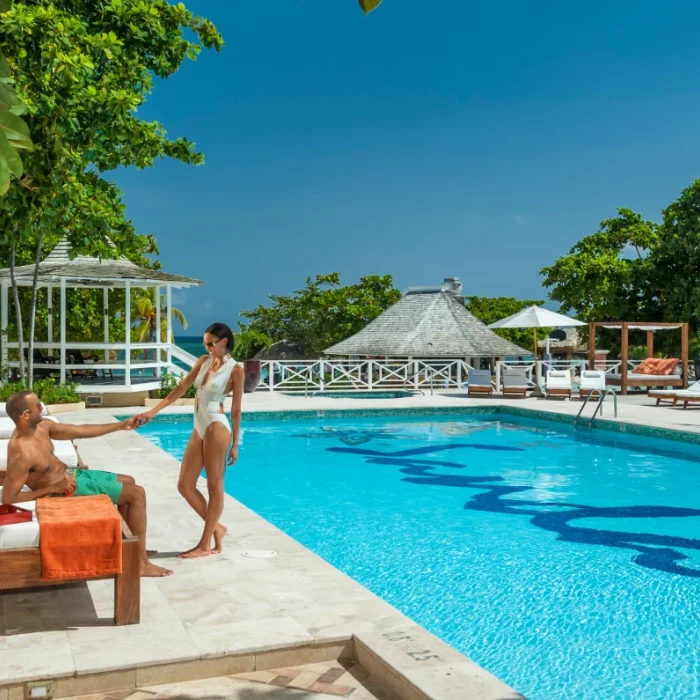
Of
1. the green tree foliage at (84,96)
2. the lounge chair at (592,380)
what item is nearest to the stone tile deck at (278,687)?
the green tree foliage at (84,96)

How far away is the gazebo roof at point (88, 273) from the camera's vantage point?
16.6m

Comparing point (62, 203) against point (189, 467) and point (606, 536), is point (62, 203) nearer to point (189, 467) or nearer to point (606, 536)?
point (189, 467)

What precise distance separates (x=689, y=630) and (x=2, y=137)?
5.11 metres

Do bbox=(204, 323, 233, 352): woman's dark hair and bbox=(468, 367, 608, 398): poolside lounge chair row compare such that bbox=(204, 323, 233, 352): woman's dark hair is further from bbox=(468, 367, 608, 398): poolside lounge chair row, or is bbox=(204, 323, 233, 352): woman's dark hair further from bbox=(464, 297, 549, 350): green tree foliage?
bbox=(464, 297, 549, 350): green tree foliage

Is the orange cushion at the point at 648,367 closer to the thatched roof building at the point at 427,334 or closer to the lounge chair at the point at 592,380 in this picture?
the lounge chair at the point at 592,380

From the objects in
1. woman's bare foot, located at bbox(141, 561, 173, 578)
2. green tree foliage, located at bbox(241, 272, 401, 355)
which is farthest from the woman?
green tree foliage, located at bbox(241, 272, 401, 355)

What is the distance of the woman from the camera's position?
535 centimetres

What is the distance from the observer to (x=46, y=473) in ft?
15.0

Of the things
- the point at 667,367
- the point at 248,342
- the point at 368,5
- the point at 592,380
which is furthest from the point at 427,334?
the point at 368,5

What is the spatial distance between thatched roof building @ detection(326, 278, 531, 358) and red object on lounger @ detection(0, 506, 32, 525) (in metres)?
21.4

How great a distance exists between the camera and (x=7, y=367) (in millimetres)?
16891

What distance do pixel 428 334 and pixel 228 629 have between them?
22711 mm

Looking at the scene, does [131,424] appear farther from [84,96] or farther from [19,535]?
[84,96]

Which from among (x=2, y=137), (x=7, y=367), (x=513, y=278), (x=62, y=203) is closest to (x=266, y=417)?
(x=7, y=367)
